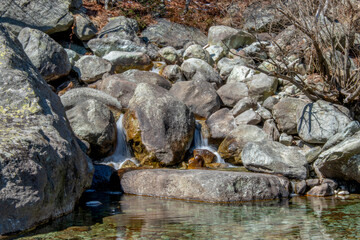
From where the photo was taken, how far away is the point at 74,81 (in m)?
12.9

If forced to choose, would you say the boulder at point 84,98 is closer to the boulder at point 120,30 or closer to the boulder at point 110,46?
the boulder at point 110,46

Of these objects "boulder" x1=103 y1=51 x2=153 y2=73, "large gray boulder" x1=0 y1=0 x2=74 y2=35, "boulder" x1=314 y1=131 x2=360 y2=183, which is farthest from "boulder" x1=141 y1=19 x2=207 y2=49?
"boulder" x1=314 y1=131 x2=360 y2=183

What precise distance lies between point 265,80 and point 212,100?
184cm

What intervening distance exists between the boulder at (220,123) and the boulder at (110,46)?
18.2 feet

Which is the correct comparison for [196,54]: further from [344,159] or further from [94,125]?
[344,159]

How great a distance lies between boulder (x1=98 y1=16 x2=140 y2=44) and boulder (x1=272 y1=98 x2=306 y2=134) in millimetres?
8422

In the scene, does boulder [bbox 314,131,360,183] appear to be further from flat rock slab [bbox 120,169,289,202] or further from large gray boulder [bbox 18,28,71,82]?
large gray boulder [bbox 18,28,71,82]

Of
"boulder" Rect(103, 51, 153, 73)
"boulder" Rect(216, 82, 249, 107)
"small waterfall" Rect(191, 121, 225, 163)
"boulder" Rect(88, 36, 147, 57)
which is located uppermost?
"boulder" Rect(88, 36, 147, 57)

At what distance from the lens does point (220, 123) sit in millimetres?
10594

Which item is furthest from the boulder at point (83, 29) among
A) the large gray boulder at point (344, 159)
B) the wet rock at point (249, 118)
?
the large gray boulder at point (344, 159)

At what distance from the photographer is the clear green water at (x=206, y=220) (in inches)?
145

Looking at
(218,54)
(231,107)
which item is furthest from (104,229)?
(218,54)

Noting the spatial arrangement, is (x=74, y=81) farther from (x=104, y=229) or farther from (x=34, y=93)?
(x=104, y=229)

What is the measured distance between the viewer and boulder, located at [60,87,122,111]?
9234 mm
